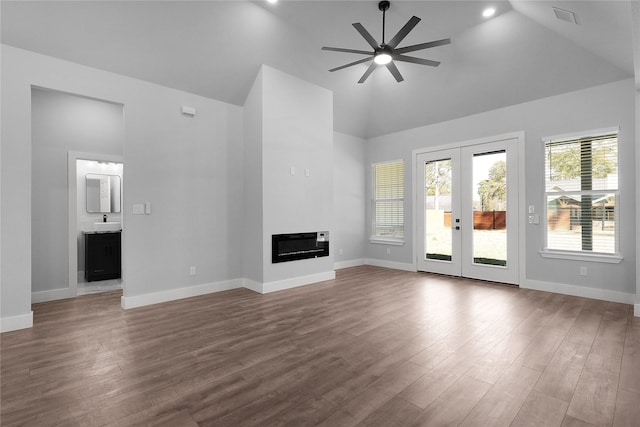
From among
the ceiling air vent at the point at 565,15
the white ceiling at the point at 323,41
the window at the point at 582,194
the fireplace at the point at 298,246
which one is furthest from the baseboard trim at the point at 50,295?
the window at the point at 582,194

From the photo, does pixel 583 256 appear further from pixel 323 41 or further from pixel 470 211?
pixel 323 41

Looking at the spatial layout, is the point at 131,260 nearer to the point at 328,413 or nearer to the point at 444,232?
the point at 328,413

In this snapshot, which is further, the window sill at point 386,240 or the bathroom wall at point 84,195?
the window sill at point 386,240

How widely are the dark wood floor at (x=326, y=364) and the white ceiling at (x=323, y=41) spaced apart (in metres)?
2.97

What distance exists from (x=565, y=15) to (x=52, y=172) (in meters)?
6.80

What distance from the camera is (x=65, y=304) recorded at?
4180mm

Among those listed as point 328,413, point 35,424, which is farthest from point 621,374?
point 35,424

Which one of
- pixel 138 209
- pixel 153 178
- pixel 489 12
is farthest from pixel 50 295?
pixel 489 12

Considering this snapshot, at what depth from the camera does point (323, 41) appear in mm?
4637

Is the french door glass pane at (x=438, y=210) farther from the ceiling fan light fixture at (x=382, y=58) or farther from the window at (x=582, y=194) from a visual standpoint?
the ceiling fan light fixture at (x=382, y=58)

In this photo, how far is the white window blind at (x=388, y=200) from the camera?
22.1ft

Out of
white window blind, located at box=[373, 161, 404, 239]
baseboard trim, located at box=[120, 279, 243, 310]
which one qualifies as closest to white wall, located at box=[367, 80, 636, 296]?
white window blind, located at box=[373, 161, 404, 239]

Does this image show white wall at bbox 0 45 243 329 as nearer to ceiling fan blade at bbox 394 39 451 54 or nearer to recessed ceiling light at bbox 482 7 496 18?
ceiling fan blade at bbox 394 39 451 54

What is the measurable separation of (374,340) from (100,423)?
213 centimetres
